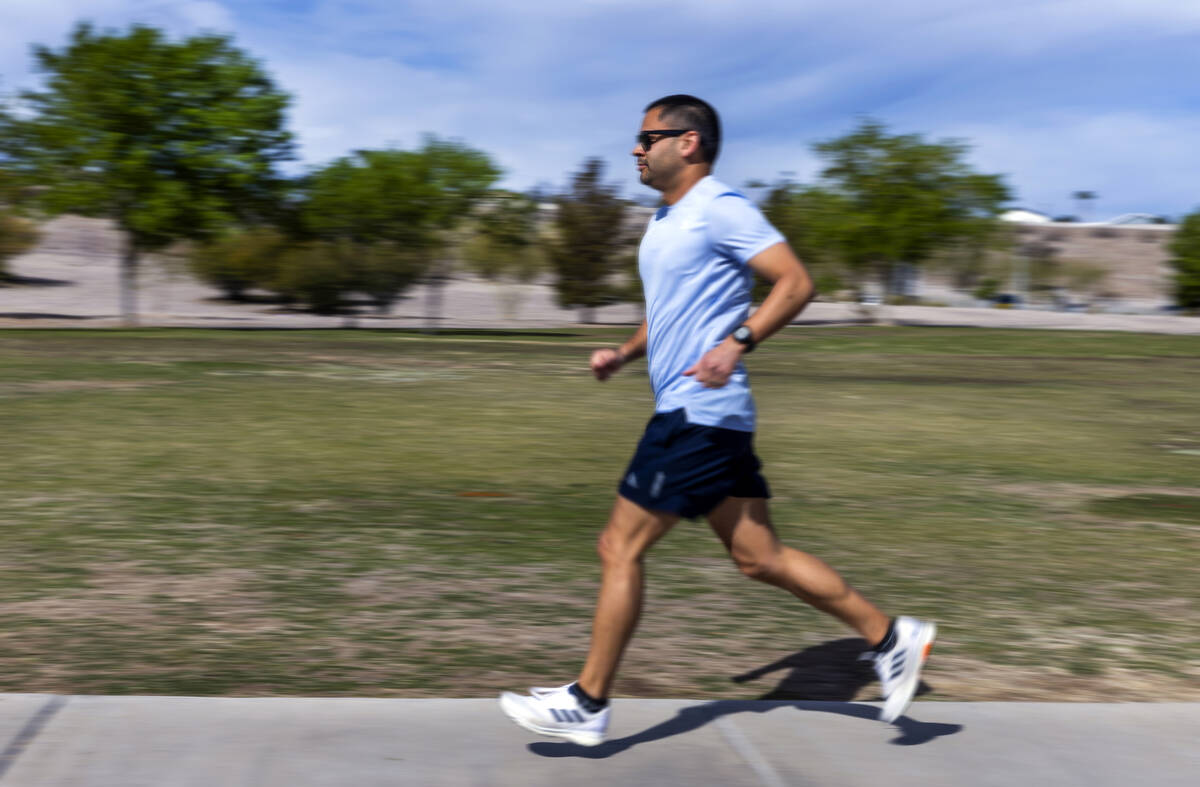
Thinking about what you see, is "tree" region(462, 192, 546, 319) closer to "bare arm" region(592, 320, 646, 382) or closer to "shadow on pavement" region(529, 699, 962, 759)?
"bare arm" region(592, 320, 646, 382)

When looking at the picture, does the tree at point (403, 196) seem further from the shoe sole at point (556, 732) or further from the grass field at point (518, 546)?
the shoe sole at point (556, 732)

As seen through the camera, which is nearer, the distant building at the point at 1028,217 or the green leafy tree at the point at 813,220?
the green leafy tree at the point at 813,220

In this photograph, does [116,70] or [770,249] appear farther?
[116,70]

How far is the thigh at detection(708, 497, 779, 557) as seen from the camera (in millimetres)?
3896

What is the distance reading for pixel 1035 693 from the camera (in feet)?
15.3

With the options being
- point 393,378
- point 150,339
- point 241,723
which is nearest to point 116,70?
point 150,339

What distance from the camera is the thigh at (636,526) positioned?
3740 mm

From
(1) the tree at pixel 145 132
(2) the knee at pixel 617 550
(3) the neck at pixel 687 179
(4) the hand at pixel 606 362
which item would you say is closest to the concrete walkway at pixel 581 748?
(2) the knee at pixel 617 550

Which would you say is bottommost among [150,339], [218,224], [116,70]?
[150,339]

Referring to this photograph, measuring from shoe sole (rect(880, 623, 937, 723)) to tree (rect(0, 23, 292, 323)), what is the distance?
124ft

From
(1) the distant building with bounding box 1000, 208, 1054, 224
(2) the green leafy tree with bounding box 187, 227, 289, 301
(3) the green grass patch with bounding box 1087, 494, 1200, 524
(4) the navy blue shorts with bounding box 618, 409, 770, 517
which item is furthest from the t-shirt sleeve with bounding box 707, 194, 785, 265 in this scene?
(1) the distant building with bounding box 1000, 208, 1054, 224

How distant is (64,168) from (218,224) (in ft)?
14.8

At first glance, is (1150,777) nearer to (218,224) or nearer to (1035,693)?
(1035,693)

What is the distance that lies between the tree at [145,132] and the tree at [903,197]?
26.7m
